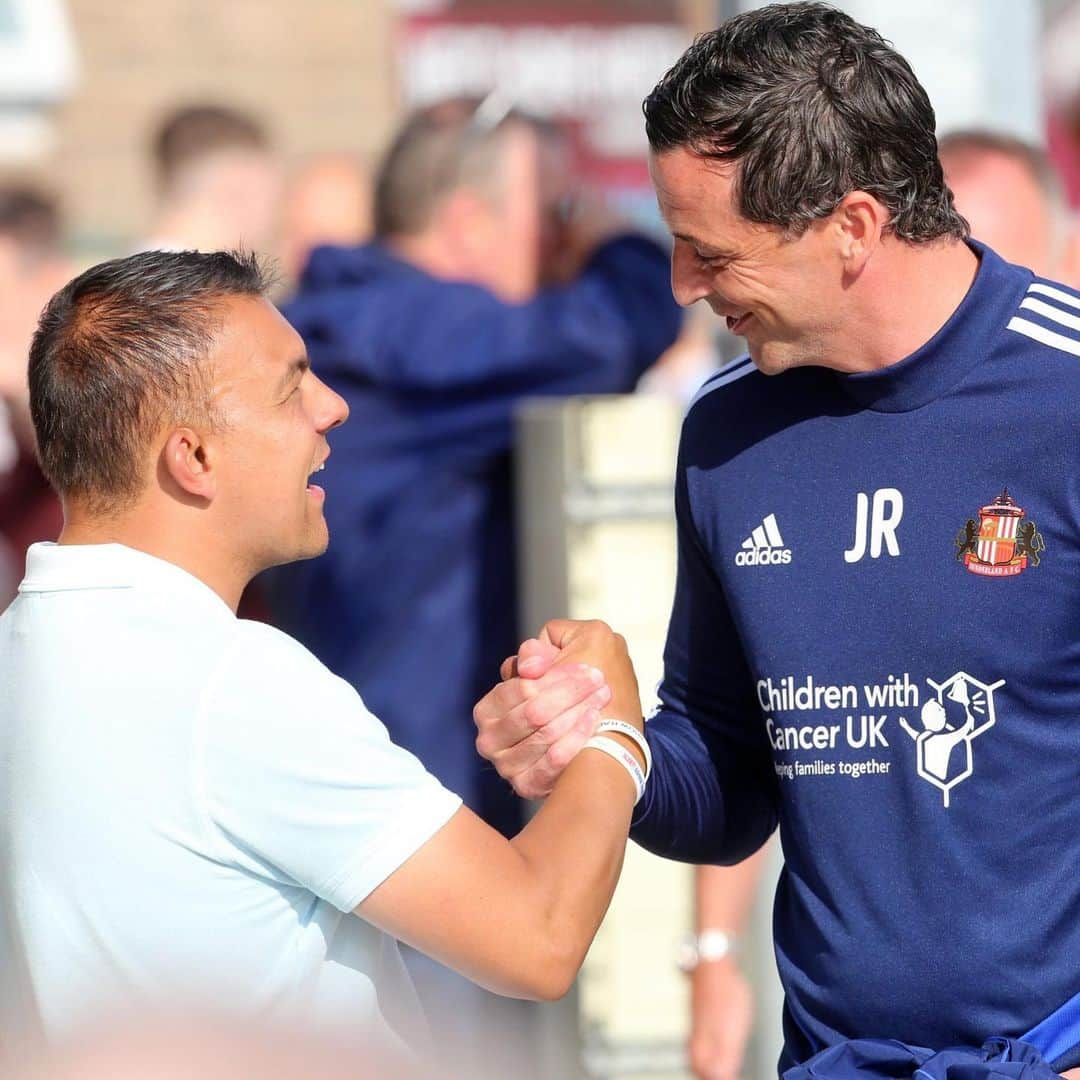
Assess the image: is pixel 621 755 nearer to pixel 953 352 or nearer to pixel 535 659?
pixel 535 659

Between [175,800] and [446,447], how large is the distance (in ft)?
8.09

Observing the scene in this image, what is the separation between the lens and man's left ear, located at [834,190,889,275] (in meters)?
2.37

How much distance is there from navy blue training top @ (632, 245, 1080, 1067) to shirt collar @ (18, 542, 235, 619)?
732 mm

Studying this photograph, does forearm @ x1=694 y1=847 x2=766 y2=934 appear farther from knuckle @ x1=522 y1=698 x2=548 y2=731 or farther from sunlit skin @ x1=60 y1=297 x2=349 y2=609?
sunlit skin @ x1=60 y1=297 x2=349 y2=609

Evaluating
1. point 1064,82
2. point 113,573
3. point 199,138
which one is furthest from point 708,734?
point 1064,82

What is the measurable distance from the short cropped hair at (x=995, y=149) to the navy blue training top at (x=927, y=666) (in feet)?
4.74

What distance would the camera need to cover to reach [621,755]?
234 cm

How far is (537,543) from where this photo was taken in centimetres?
418

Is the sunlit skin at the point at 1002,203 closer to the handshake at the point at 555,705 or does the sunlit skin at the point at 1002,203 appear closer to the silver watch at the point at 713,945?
the silver watch at the point at 713,945

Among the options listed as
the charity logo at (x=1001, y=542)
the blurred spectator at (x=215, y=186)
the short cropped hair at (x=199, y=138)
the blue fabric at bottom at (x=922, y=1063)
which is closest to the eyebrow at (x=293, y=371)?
the charity logo at (x=1001, y=542)

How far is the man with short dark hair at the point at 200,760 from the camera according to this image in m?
1.99

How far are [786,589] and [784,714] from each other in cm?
16

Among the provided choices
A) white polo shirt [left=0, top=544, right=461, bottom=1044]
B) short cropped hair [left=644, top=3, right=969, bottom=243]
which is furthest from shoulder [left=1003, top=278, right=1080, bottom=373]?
white polo shirt [left=0, top=544, right=461, bottom=1044]

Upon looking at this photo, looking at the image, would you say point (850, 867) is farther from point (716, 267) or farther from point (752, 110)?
point (752, 110)
